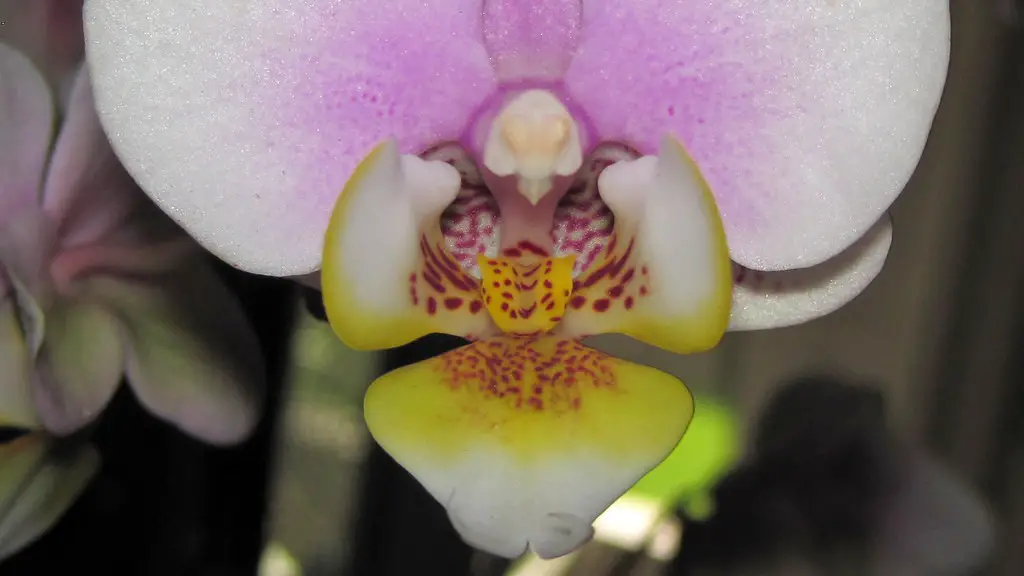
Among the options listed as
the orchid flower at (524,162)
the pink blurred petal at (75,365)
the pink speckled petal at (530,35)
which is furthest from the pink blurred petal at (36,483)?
the pink speckled petal at (530,35)

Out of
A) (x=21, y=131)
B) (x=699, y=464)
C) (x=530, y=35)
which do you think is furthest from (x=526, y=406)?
(x=699, y=464)

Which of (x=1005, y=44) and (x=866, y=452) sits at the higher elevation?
(x=1005, y=44)

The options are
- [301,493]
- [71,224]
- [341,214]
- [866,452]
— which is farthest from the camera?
[866,452]

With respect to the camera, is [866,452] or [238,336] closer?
[238,336]

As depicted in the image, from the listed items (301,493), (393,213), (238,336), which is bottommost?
(301,493)

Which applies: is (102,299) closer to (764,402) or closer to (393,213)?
(393,213)

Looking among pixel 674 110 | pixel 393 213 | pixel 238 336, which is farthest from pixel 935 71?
pixel 238 336

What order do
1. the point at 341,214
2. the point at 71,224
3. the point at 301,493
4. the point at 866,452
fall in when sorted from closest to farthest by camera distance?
the point at 341,214
the point at 71,224
the point at 301,493
the point at 866,452
